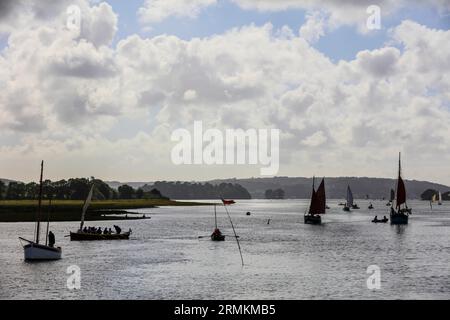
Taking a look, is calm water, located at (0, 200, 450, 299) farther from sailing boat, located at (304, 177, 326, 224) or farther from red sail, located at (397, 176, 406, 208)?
sailing boat, located at (304, 177, 326, 224)

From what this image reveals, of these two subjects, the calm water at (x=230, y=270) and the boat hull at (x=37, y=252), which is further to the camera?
the boat hull at (x=37, y=252)

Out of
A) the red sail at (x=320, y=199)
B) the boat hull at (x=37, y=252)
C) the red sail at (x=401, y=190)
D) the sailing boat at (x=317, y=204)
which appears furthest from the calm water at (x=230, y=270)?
the sailing boat at (x=317, y=204)

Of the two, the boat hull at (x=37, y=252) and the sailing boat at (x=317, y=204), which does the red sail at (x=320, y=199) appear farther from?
the boat hull at (x=37, y=252)

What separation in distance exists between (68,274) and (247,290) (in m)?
21.4

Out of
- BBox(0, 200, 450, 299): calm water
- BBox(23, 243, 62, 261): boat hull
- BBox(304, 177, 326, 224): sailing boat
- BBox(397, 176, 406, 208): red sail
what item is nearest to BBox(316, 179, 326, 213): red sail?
BBox(304, 177, 326, 224): sailing boat

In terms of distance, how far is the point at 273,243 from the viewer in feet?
330

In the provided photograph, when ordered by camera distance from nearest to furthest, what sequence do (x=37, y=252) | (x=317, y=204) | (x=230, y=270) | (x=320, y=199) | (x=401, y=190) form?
1. (x=230, y=270)
2. (x=37, y=252)
3. (x=401, y=190)
4. (x=320, y=199)
5. (x=317, y=204)

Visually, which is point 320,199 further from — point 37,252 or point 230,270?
point 37,252

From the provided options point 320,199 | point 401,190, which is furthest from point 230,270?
point 320,199

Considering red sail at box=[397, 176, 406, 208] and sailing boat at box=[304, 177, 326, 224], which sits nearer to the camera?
red sail at box=[397, 176, 406, 208]

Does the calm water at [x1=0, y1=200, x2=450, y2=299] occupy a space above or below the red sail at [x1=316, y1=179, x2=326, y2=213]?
below
